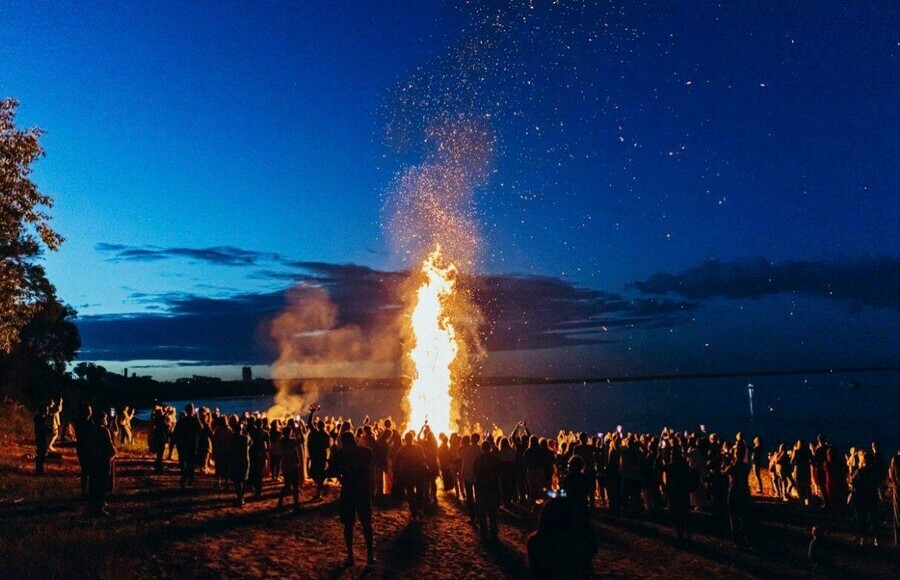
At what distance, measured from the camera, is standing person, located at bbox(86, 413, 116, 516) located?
12.6 m

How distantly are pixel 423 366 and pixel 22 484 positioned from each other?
54.9 ft

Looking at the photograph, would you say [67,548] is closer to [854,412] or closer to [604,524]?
[604,524]

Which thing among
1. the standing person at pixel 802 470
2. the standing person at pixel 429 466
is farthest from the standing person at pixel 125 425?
the standing person at pixel 802 470

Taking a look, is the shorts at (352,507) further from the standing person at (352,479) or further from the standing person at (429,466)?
the standing person at (429,466)

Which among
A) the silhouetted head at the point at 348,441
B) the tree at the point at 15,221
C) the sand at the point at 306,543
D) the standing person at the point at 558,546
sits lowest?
the sand at the point at 306,543

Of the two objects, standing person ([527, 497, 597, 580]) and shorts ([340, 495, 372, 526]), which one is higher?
standing person ([527, 497, 597, 580])

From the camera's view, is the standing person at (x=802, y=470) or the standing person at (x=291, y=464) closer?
the standing person at (x=291, y=464)

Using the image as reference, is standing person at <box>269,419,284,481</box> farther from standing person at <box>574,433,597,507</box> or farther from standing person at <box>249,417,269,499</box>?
standing person at <box>574,433,597,507</box>

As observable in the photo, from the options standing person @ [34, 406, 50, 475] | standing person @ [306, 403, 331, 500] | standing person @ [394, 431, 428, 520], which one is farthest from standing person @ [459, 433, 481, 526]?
standing person @ [34, 406, 50, 475]

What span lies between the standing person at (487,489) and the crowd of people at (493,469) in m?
0.02

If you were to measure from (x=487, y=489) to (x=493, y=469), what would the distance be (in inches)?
17.9

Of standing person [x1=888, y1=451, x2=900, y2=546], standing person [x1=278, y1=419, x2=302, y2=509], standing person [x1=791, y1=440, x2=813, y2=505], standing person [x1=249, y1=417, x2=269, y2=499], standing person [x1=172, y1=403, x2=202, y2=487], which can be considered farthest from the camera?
standing person [x1=791, y1=440, x2=813, y2=505]

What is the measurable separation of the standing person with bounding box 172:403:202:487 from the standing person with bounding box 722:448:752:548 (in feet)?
42.1

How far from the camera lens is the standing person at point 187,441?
54.3 ft
